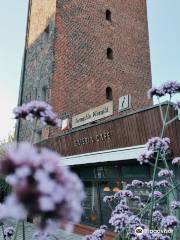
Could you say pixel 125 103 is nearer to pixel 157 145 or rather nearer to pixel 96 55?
pixel 157 145

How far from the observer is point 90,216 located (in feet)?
36.4

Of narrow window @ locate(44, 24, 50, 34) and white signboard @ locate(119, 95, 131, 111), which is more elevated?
narrow window @ locate(44, 24, 50, 34)

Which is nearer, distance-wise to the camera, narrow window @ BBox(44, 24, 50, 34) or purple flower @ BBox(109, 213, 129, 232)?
purple flower @ BBox(109, 213, 129, 232)

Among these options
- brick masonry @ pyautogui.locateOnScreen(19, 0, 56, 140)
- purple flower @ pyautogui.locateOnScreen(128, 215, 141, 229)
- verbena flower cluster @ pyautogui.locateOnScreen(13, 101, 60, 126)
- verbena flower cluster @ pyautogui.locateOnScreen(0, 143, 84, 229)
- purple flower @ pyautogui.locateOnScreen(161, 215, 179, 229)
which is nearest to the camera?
verbena flower cluster @ pyautogui.locateOnScreen(0, 143, 84, 229)

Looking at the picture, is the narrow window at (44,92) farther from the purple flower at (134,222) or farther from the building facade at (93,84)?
the purple flower at (134,222)

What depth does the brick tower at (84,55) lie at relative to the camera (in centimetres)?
1516

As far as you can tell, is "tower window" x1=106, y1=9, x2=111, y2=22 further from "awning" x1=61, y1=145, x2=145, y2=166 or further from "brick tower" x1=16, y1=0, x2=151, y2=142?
"awning" x1=61, y1=145, x2=145, y2=166

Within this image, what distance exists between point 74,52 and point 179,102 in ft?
41.3

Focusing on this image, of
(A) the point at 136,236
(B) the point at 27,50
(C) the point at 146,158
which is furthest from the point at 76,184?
(B) the point at 27,50

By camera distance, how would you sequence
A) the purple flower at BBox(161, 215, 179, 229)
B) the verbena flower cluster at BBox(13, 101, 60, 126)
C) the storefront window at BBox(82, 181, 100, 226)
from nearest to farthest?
the verbena flower cluster at BBox(13, 101, 60, 126), the purple flower at BBox(161, 215, 179, 229), the storefront window at BBox(82, 181, 100, 226)

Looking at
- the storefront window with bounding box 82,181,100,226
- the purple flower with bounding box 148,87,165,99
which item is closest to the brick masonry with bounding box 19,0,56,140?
the storefront window with bounding box 82,181,100,226

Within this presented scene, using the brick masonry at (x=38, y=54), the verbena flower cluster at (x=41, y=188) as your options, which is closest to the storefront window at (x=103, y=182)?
the brick masonry at (x=38, y=54)

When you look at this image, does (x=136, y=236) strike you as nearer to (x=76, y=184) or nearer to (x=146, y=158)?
(x=146, y=158)

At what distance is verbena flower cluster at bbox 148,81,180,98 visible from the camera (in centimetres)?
350
